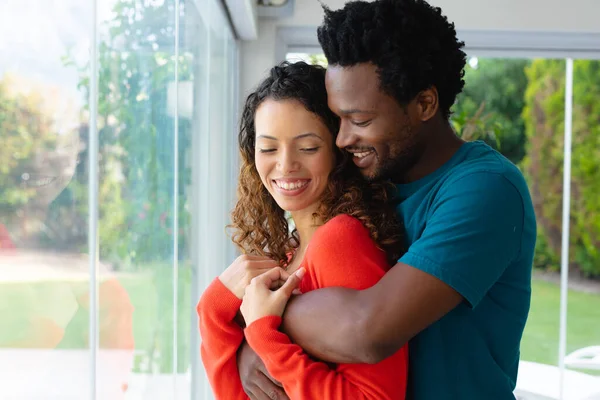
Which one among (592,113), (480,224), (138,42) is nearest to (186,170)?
(138,42)

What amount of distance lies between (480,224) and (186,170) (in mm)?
1279

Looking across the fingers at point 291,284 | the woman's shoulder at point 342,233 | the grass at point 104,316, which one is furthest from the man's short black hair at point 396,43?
the grass at point 104,316

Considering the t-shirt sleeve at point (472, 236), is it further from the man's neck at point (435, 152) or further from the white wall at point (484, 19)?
the white wall at point (484, 19)

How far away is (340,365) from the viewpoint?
1070 mm

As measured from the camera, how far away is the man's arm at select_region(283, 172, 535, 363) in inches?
38.1

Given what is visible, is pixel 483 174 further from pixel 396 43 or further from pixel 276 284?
pixel 276 284

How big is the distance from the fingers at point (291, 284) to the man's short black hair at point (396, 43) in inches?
13.3

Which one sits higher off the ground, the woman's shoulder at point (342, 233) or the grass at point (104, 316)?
the woman's shoulder at point (342, 233)

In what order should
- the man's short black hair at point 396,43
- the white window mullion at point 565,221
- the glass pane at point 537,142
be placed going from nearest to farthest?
the man's short black hair at point 396,43 < the white window mullion at point 565,221 < the glass pane at point 537,142

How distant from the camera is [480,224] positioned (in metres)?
1.00

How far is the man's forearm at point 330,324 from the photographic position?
980 mm

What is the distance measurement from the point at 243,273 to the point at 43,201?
0.43 meters

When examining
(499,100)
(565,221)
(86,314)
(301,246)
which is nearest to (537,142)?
(499,100)

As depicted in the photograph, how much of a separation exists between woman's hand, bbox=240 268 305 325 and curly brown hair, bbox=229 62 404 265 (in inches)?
6.0
